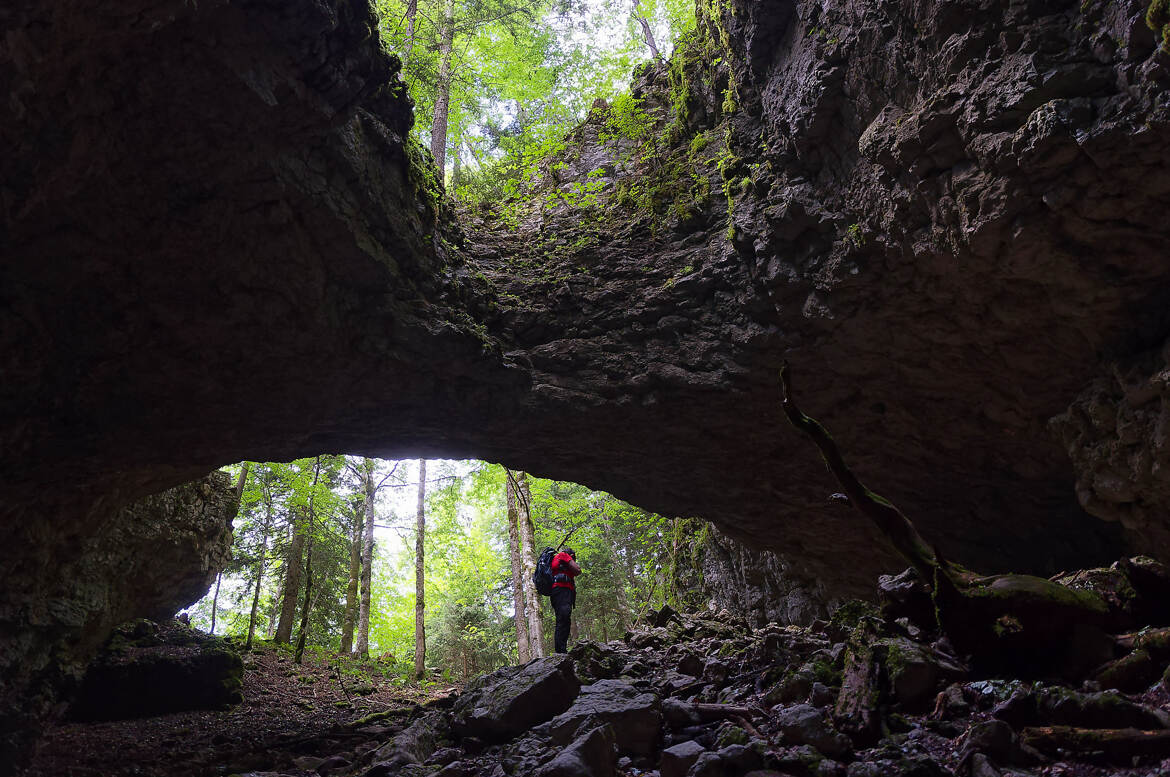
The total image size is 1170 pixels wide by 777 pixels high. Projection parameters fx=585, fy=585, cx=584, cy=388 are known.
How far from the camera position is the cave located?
4.49m

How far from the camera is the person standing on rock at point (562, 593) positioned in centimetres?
952

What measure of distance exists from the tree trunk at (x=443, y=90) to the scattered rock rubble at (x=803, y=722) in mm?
9548

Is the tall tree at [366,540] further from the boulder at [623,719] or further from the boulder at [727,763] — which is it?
the boulder at [727,763]

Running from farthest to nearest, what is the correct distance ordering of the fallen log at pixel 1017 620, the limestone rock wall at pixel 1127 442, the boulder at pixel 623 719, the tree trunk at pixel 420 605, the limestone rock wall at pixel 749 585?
the tree trunk at pixel 420 605
the limestone rock wall at pixel 749 585
the limestone rock wall at pixel 1127 442
the boulder at pixel 623 719
the fallen log at pixel 1017 620

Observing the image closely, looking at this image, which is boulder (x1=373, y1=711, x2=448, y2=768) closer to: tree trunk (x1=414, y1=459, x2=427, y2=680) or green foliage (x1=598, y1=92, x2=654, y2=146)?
green foliage (x1=598, y1=92, x2=654, y2=146)

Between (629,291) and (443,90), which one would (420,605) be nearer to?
(629,291)

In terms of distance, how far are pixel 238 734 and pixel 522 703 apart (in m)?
5.21

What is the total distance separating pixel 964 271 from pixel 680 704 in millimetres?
4708

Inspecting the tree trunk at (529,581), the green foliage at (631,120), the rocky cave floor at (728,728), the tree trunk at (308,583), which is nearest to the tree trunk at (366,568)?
the tree trunk at (308,583)

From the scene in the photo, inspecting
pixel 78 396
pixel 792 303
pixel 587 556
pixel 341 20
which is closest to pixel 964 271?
pixel 792 303

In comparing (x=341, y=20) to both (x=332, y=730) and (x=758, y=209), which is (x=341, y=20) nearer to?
(x=758, y=209)

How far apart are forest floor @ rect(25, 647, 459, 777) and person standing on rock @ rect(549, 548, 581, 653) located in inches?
95.3

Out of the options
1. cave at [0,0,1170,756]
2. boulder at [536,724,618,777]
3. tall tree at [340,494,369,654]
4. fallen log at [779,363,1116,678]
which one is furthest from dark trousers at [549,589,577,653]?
tall tree at [340,494,369,654]

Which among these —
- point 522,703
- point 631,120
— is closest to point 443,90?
point 631,120
